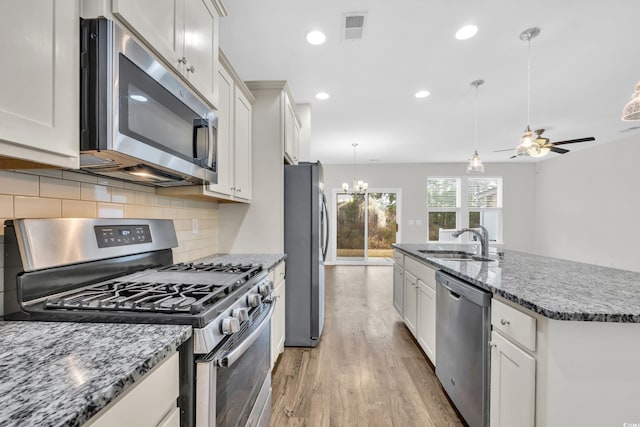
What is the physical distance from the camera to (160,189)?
1712mm

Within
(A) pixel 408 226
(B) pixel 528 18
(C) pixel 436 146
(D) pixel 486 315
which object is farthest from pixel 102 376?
(A) pixel 408 226

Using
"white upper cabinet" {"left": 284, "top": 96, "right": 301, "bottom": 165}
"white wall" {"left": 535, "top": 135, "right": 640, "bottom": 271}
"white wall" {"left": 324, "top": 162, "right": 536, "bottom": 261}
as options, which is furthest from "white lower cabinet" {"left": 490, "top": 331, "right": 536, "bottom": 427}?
"white wall" {"left": 324, "top": 162, "right": 536, "bottom": 261}

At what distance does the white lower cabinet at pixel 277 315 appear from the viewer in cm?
203

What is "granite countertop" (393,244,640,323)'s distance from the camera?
1015 mm

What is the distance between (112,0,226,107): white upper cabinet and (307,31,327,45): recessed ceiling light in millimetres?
789

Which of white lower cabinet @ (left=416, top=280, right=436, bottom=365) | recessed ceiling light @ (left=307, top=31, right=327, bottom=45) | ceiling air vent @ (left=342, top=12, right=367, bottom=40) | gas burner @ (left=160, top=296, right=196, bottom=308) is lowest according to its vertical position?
white lower cabinet @ (left=416, top=280, right=436, bottom=365)

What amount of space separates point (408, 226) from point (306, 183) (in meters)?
5.50

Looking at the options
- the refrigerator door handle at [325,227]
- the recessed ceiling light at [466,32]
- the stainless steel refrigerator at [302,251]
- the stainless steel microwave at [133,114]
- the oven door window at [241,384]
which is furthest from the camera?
the refrigerator door handle at [325,227]

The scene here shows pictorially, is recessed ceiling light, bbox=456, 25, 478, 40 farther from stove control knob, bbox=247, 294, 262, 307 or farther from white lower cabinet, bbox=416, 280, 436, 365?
stove control knob, bbox=247, 294, 262, 307

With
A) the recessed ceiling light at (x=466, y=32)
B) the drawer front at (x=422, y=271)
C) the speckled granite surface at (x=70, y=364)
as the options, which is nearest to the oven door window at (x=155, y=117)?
the speckled granite surface at (x=70, y=364)

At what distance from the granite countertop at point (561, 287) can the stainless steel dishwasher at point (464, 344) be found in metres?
0.09

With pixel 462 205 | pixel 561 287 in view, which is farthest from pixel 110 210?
pixel 462 205

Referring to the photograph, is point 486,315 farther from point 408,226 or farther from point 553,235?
point 553,235

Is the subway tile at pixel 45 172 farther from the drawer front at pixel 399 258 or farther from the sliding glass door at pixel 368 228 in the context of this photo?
the sliding glass door at pixel 368 228
